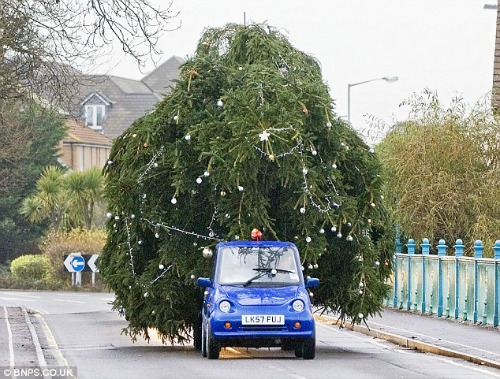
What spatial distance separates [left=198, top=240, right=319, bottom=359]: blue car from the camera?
20.3 m

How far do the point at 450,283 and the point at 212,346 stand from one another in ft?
41.7

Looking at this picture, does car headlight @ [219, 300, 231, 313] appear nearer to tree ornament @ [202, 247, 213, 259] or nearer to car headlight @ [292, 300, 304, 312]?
car headlight @ [292, 300, 304, 312]

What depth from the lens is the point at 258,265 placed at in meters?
21.2

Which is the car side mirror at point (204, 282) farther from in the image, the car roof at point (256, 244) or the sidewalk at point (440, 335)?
the sidewalk at point (440, 335)

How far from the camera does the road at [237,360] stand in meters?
18.0

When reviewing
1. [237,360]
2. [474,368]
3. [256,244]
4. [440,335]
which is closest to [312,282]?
[256,244]

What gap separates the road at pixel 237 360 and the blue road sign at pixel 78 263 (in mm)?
24726

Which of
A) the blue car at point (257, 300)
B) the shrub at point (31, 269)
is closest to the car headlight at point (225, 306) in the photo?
the blue car at point (257, 300)

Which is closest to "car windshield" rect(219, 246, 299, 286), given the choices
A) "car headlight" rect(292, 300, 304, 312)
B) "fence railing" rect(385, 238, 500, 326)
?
"car headlight" rect(292, 300, 304, 312)

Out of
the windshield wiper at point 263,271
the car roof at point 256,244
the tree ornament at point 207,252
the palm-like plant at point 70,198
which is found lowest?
the windshield wiper at point 263,271

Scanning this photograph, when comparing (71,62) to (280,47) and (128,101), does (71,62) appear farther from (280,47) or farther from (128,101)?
(128,101)

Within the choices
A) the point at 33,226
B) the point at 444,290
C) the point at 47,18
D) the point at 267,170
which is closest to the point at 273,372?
the point at 267,170

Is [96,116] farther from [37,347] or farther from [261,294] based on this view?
[261,294]

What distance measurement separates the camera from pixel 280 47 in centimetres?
2353
